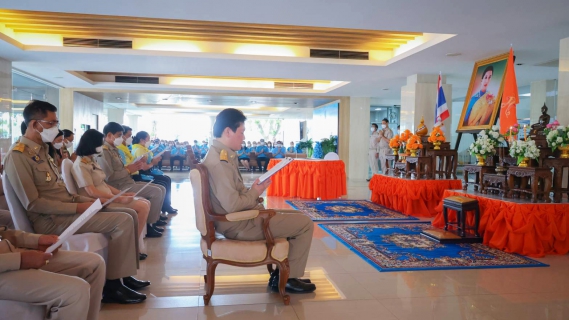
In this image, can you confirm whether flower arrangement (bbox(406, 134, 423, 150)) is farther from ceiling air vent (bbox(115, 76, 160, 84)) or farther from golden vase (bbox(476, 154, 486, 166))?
ceiling air vent (bbox(115, 76, 160, 84))

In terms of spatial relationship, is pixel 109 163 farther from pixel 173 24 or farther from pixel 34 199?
pixel 173 24

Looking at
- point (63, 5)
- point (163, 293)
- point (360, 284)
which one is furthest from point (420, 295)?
point (63, 5)

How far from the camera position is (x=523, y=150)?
464cm

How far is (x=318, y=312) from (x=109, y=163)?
3.01 m

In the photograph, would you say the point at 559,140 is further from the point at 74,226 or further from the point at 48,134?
the point at 48,134

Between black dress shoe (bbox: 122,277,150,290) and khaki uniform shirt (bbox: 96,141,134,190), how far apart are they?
5.56 feet

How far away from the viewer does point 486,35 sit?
588 cm

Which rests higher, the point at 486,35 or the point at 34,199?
the point at 486,35

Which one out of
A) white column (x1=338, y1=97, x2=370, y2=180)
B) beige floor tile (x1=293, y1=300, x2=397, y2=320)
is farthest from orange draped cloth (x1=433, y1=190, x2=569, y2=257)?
white column (x1=338, y1=97, x2=370, y2=180)

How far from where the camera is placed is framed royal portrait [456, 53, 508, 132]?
23.0 ft

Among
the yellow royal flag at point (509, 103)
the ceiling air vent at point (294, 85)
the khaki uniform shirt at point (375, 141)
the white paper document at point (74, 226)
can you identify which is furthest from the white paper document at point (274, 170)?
the ceiling air vent at point (294, 85)

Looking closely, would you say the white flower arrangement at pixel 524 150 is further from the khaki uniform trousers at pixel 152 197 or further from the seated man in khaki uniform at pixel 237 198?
the khaki uniform trousers at pixel 152 197

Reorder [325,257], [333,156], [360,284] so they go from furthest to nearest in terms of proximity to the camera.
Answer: [333,156], [325,257], [360,284]

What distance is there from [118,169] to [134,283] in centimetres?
186
